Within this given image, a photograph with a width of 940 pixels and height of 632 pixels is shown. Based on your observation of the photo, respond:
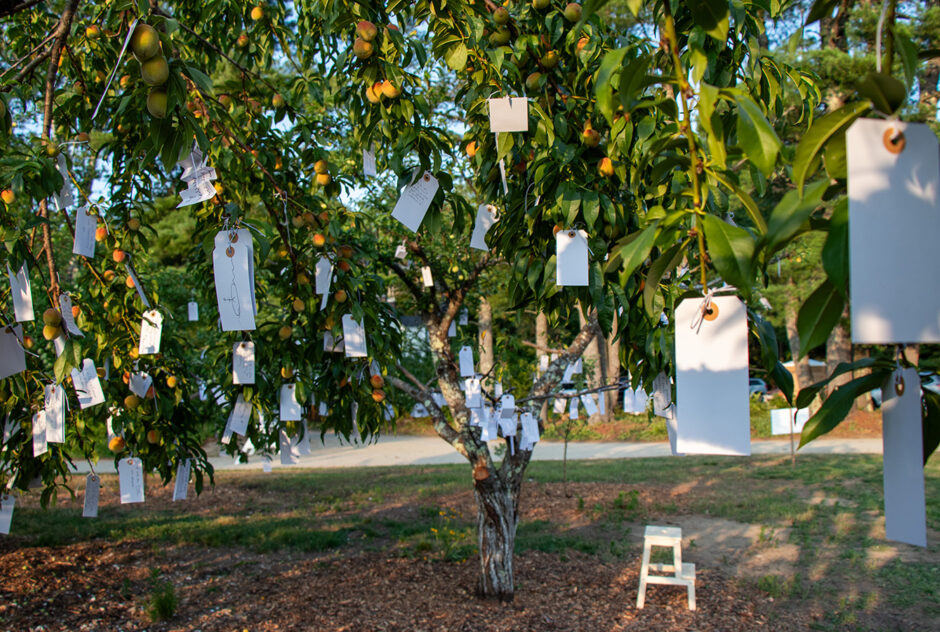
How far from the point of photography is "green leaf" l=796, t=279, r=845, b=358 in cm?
75

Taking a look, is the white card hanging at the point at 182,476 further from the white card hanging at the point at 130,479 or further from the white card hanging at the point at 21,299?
the white card hanging at the point at 21,299

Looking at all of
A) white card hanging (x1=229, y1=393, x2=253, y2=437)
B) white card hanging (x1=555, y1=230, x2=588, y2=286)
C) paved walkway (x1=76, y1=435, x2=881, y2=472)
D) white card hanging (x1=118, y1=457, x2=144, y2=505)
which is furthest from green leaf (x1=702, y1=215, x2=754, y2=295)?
paved walkway (x1=76, y1=435, x2=881, y2=472)

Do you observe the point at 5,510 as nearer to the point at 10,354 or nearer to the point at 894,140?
the point at 10,354

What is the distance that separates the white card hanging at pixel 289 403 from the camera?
2.62m

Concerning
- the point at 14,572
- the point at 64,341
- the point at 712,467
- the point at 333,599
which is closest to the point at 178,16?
the point at 64,341

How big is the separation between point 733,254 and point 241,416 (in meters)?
2.27

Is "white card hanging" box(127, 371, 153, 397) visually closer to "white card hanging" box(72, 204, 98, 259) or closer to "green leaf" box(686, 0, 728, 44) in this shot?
"white card hanging" box(72, 204, 98, 259)

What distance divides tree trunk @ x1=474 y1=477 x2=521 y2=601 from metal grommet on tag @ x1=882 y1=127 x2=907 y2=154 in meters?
3.34

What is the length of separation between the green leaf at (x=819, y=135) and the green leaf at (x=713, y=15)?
0.63 ft

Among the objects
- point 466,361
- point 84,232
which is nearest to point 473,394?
point 466,361

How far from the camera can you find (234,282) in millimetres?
1932

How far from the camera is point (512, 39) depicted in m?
2.00

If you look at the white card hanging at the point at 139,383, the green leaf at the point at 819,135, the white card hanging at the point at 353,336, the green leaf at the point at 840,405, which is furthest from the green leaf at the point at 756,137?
the white card hanging at the point at 139,383

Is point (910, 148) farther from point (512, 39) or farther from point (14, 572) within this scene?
point (14, 572)
